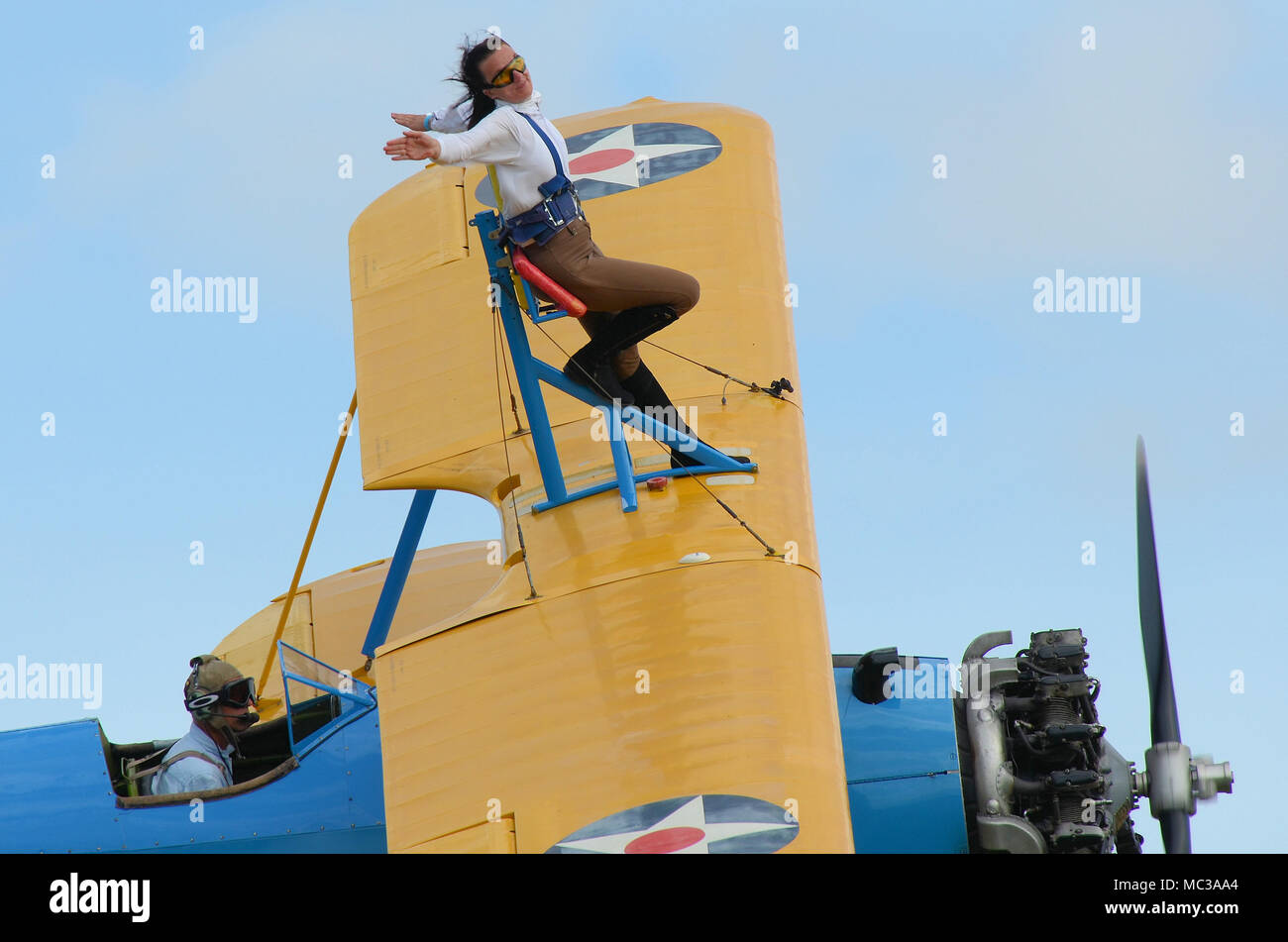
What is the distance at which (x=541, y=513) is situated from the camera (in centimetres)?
957

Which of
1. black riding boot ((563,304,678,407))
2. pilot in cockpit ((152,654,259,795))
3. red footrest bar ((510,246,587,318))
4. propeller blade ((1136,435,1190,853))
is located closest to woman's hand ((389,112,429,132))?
red footrest bar ((510,246,587,318))

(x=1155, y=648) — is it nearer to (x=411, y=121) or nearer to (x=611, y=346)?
(x=611, y=346)

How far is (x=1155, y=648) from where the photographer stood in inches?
411

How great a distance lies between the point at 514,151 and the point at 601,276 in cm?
81

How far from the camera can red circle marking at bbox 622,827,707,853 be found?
771cm

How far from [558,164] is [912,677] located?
406 centimetres

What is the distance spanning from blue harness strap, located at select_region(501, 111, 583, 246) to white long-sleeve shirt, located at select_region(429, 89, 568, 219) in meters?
0.03

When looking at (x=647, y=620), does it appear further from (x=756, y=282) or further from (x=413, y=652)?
(x=756, y=282)

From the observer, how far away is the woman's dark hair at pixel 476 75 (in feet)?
27.7

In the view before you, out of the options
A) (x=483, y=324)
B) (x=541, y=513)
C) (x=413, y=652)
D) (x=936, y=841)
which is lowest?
(x=936, y=841)

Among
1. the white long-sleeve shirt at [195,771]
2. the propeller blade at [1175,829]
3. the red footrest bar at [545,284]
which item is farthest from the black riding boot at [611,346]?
the propeller blade at [1175,829]
